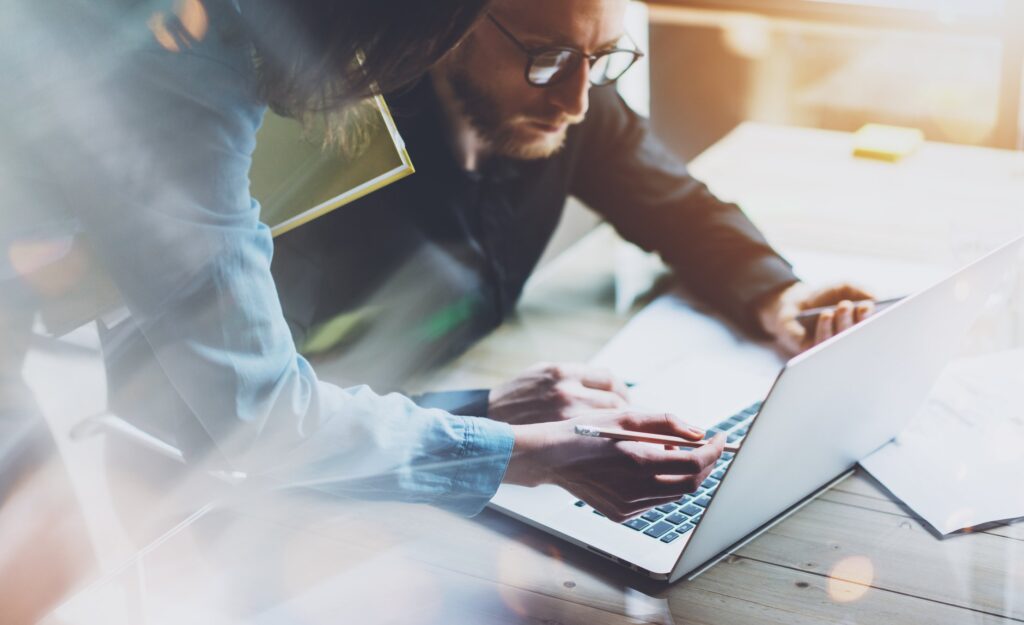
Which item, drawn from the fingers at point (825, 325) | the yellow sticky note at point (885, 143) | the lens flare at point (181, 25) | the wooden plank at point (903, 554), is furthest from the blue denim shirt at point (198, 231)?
the yellow sticky note at point (885, 143)

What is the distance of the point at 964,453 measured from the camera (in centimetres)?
95

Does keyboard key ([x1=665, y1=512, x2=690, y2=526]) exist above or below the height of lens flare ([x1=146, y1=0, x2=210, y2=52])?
below

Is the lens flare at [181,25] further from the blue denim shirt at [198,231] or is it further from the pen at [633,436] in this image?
the pen at [633,436]

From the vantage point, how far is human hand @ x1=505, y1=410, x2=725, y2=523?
831 millimetres

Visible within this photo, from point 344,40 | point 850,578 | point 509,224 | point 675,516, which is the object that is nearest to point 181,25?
point 344,40

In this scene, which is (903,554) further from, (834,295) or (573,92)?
(573,92)

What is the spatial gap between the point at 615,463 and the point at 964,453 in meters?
0.38

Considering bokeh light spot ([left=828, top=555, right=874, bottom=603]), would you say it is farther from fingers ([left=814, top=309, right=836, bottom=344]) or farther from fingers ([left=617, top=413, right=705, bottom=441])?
fingers ([left=814, top=309, right=836, bottom=344])

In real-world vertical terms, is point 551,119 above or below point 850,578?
above

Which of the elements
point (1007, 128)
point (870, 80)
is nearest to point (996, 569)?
point (1007, 128)

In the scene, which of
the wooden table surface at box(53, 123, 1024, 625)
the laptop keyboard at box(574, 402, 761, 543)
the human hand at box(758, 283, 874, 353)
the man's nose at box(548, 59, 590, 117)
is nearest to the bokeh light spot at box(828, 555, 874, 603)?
the wooden table surface at box(53, 123, 1024, 625)

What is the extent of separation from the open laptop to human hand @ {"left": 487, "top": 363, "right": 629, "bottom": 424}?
0.12 metres

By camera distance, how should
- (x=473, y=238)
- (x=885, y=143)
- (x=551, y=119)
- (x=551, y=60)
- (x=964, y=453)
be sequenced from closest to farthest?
(x=964, y=453) < (x=551, y=60) < (x=551, y=119) < (x=473, y=238) < (x=885, y=143)

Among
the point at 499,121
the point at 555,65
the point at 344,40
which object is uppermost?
the point at 344,40
